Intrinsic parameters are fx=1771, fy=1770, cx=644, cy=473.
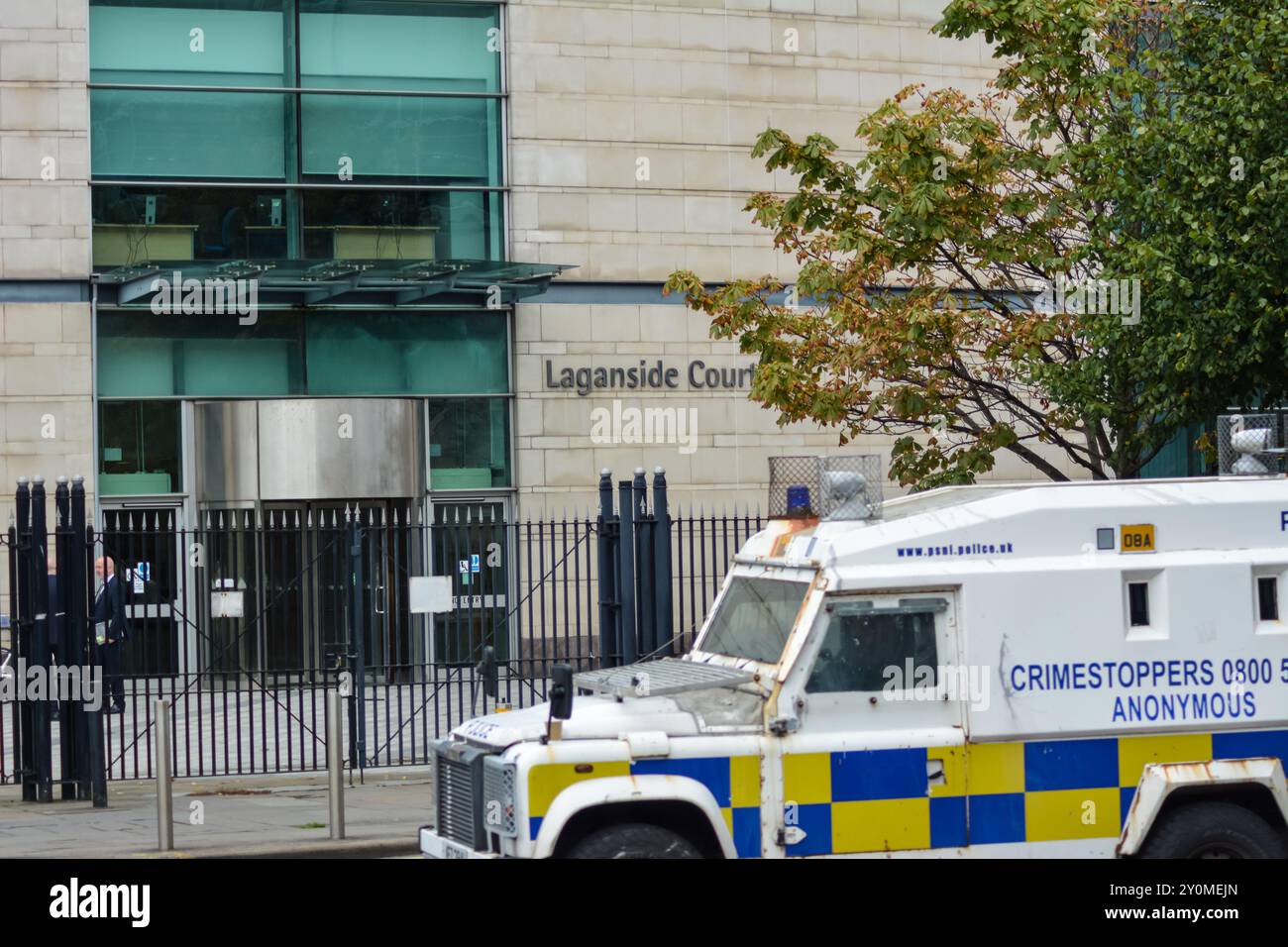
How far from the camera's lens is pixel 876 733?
848 cm

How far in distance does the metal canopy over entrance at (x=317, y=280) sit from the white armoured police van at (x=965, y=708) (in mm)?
15347

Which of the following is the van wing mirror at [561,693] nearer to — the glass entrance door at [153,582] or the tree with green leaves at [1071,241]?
the tree with green leaves at [1071,241]

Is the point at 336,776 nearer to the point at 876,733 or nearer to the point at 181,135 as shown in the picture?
the point at 876,733

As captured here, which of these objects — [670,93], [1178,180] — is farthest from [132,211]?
[1178,180]

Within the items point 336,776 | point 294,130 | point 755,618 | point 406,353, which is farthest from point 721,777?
point 294,130

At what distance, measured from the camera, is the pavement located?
1197cm

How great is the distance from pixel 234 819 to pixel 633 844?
6247 mm

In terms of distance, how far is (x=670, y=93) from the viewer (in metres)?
25.9

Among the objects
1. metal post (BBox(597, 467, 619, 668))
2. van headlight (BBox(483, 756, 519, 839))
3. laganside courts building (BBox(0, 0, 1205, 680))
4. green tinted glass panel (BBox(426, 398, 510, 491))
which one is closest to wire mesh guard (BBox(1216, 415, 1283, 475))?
van headlight (BBox(483, 756, 519, 839))

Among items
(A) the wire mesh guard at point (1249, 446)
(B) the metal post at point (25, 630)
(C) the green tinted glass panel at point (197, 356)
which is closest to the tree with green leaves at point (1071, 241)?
(A) the wire mesh guard at point (1249, 446)

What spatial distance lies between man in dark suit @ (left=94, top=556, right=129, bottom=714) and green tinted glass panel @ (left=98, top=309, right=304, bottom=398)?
8404mm

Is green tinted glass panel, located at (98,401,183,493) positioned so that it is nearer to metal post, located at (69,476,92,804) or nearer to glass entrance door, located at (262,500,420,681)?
glass entrance door, located at (262,500,420,681)

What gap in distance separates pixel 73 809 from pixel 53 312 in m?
11.1

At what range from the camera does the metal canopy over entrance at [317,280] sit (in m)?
23.3
